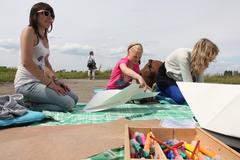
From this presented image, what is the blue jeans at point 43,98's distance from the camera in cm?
249

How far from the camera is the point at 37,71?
2.45 m

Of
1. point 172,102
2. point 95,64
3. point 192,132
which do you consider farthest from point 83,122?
point 95,64

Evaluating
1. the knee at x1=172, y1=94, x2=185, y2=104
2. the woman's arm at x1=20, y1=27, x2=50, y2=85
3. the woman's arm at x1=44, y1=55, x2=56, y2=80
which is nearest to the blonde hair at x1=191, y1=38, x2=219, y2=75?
the knee at x1=172, y1=94, x2=185, y2=104

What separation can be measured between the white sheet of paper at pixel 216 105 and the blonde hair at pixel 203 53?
1.52 meters

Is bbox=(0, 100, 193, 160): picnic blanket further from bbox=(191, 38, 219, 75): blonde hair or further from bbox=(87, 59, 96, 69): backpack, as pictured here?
bbox=(87, 59, 96, 69): backpack

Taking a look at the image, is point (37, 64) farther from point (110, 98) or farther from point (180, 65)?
point (180, 65)

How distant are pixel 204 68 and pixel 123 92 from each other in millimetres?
947

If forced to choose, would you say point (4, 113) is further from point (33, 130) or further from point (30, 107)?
point (30, 107)

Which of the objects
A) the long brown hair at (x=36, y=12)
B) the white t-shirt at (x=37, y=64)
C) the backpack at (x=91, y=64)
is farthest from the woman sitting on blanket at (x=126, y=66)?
the backpack at (x=91, y=64)

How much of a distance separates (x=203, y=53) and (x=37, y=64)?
1.49 m

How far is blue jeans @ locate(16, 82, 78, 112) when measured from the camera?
2.49 metres

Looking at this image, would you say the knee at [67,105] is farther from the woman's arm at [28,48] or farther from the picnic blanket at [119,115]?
the woman's arm at [28,48]

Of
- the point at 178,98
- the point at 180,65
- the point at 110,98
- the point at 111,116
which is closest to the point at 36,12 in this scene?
the point at 110,98

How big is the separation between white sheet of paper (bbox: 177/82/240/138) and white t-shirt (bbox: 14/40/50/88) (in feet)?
4.75
